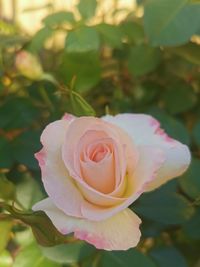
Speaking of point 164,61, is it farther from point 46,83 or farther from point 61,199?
point 61,199

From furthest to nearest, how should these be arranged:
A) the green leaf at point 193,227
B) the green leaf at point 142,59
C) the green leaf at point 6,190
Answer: the green leaf at point 142,59
the green leaf at point 193,227
the green leaf at point 6,190

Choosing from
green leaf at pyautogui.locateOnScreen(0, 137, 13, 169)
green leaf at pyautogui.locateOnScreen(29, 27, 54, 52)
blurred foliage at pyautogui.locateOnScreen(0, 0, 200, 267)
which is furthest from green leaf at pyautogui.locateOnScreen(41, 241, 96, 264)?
green leaf at pyautogui.locateOnScreen(29, 27, 54, 52)

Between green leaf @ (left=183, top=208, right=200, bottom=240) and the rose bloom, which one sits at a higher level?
the rose bloom

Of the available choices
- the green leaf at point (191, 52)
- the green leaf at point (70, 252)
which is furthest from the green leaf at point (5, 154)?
the green leaf at point (191, 52)

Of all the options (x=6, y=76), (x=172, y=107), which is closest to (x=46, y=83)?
(x=6, y=76)

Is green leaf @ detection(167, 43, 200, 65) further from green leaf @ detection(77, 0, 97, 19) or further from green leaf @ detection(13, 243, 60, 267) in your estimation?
green leaf @ detection(13, 243, 60, 267)

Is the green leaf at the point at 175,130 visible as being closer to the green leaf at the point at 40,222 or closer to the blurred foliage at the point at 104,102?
the blurred foliage at the point at 104,102
